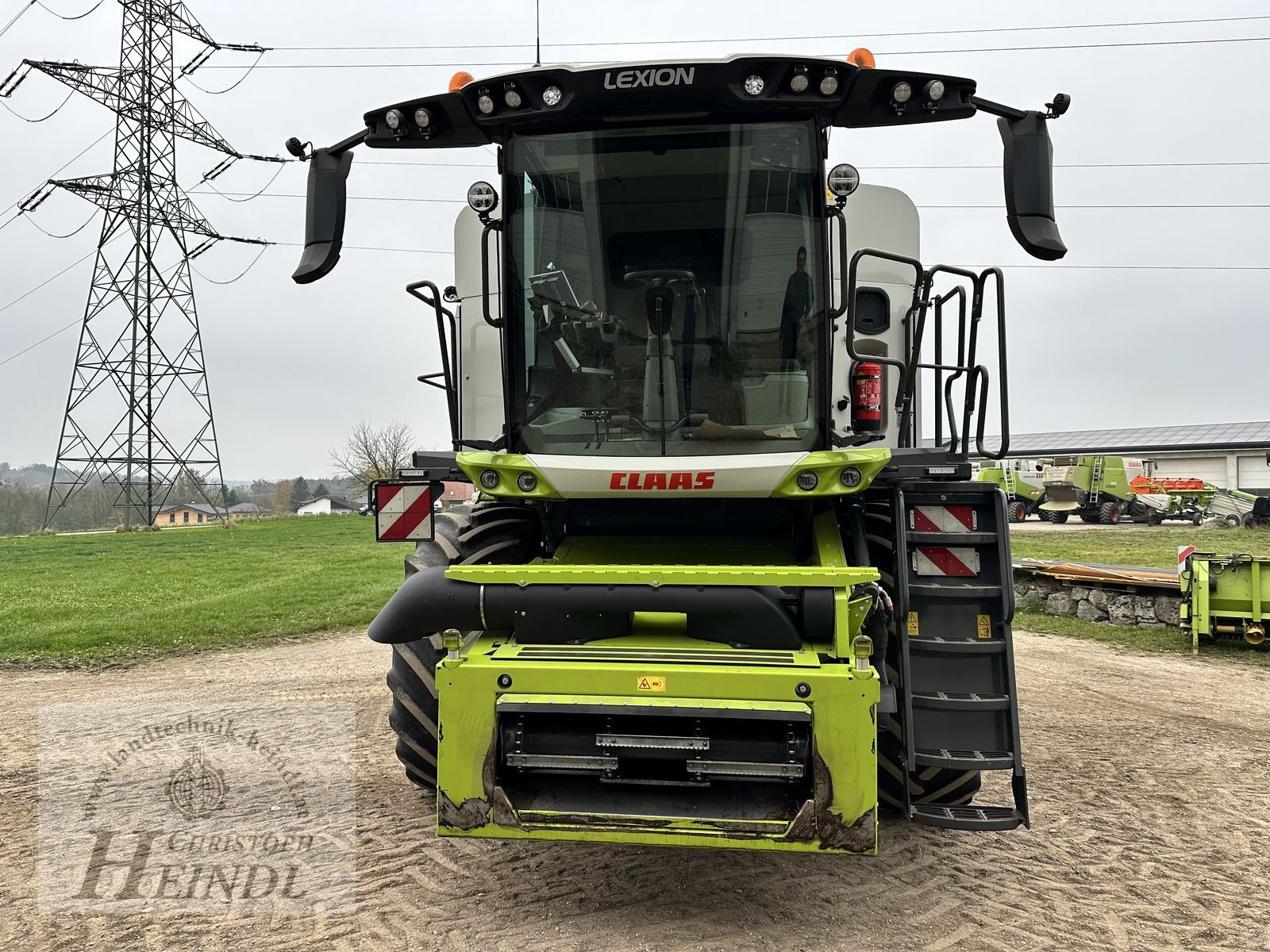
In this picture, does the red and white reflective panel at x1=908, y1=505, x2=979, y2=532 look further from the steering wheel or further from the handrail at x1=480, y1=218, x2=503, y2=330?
the handrail at x1=480, y1=218, x2=503, y2=330

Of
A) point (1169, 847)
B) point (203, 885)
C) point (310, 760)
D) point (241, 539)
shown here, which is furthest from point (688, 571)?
point (241, 539)

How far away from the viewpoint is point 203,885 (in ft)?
11.8

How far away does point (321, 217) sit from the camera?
12.3ft

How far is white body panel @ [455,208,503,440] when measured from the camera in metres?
5.84

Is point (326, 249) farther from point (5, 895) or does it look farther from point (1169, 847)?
point (1169, 847)

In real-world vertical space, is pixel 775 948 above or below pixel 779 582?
below

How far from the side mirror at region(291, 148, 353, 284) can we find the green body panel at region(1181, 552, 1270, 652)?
9.39 metres

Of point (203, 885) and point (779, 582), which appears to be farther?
point (203, 885)

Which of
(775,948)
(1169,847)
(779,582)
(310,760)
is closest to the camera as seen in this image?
(775,948)

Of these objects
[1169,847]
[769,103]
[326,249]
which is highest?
[769,103]

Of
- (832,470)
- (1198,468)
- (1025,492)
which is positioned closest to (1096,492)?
(1025,492)

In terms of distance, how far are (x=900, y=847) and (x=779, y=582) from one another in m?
1.72

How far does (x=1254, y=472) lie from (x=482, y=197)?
5730 cm
